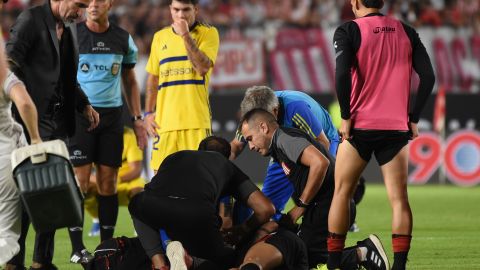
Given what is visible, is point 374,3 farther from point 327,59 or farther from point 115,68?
point 327,59

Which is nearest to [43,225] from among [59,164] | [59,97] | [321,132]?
[59,164]

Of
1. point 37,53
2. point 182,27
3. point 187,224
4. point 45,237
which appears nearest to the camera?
point 187,224

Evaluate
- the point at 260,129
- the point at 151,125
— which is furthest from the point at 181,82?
the point at 260,129

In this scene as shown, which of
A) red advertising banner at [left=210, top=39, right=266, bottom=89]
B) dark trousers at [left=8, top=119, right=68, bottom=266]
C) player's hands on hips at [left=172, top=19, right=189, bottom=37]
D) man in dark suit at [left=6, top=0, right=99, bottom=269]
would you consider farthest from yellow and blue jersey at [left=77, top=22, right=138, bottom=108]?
red advertising banner at [left=210, top=39, right=266, bottom=89]

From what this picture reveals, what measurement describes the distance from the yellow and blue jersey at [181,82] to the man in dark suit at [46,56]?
177 centimetres

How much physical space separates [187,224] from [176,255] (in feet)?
0.78

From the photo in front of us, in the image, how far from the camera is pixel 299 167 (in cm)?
738

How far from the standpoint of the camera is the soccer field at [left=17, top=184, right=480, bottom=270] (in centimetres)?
873

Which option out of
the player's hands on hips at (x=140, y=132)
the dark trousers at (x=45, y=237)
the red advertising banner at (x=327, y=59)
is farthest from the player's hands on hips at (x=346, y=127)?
the red advertising banner at (x=327, y=59)

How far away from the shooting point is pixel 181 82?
9.33 metres

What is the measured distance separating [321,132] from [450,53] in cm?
1161

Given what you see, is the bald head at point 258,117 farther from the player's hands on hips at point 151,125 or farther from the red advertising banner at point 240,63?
the red advertising banner at point 240,63

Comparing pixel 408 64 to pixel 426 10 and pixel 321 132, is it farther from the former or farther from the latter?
pixel 426 10

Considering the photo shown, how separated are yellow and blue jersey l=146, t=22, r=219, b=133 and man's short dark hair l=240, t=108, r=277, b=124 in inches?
72.2
